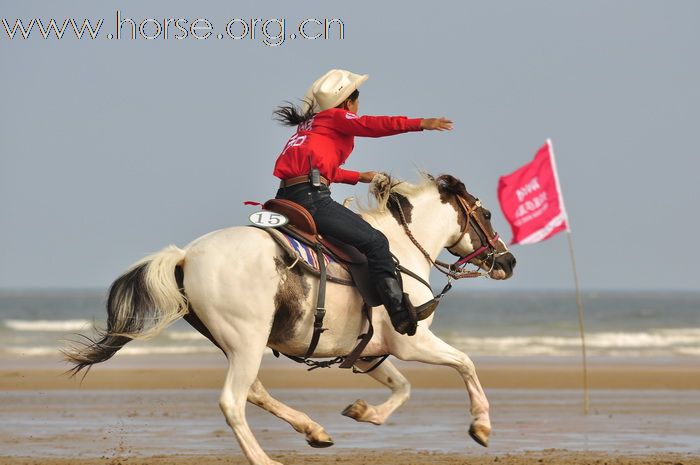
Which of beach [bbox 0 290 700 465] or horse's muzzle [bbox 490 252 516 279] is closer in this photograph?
horse's muzzle [bbox 490 252 516 279]

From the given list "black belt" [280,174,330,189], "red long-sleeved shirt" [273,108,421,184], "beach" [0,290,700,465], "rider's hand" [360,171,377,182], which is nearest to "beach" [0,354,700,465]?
"beach" [0,290,700,465]

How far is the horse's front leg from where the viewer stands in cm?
948

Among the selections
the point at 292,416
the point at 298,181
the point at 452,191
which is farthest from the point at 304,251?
the point at 452,191

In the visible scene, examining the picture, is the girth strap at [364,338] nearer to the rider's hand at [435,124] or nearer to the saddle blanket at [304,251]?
the saddle blanket at [304,251]

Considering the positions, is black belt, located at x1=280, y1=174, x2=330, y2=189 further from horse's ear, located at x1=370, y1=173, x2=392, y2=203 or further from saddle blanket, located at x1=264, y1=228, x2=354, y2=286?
horse's ear, located at x1=370, y1=173, x2=392, y2=203

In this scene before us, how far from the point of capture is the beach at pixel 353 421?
1224cm

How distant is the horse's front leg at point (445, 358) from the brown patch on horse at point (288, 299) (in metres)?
0.91

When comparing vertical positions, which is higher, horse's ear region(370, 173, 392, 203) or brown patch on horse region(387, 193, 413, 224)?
horse's ear region(370, 173, 392, 203)

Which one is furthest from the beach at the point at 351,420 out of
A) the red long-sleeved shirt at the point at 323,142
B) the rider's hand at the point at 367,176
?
the rider's hand at the point at 367,176

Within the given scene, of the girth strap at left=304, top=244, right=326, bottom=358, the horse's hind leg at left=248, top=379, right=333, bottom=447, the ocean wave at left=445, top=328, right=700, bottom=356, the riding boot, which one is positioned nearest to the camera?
the girth strap at left=304, top=244, right=326, bottom=358

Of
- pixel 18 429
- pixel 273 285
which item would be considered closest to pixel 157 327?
pixel 273 285

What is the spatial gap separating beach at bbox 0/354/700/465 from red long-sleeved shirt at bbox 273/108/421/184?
3268mm

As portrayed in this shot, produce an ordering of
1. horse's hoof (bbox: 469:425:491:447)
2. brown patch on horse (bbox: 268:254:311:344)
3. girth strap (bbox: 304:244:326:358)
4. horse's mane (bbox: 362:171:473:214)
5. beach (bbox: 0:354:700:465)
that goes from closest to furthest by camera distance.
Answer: brown patch on horse (bbox: 268:254:311:344)
girth strap (bbox: 304:244:326:358)
horse's hoof (bbox: 469:425:491:447)
horse's mane (bbox: 362:171:473:214)
beach (bbox: 0:354:700:465)

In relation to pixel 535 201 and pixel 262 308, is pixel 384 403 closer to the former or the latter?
pixel 262 308
